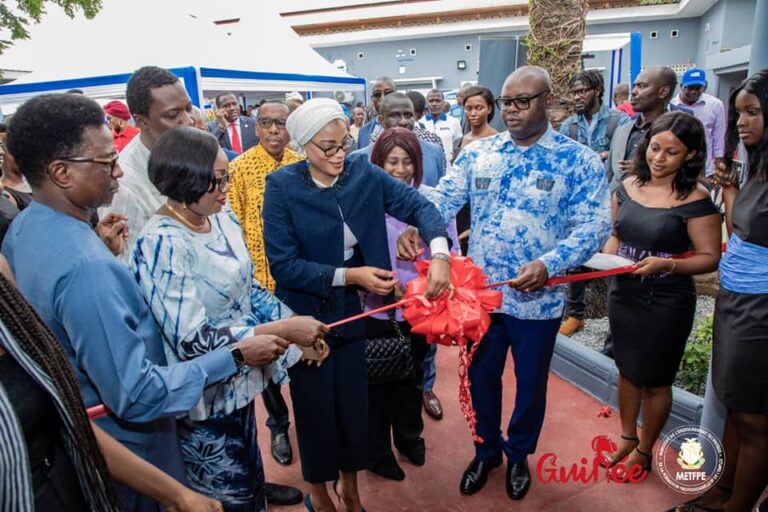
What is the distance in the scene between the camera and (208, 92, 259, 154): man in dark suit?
7691mm

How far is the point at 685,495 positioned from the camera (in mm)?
2859

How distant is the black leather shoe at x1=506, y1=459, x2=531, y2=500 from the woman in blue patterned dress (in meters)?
1.60

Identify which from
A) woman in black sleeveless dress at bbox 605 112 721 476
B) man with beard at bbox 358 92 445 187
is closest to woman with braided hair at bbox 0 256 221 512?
woman in black sleeveless dress at bbox 605 112 721 476

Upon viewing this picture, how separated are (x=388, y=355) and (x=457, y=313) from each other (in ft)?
2.02

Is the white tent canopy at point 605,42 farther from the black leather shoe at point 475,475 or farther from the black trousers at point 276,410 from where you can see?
the black trousers at point 276,410

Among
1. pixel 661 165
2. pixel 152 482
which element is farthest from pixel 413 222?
pixel 152 482

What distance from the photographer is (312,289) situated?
2.32 meters

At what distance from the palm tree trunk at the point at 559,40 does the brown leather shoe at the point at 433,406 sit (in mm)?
3928

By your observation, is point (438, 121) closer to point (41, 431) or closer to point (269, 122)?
point (269, 122)

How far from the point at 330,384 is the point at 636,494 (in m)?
1.94

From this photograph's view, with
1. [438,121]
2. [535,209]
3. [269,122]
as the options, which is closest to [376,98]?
[438,121]

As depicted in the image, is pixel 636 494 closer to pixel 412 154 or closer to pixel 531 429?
pixel 531 429

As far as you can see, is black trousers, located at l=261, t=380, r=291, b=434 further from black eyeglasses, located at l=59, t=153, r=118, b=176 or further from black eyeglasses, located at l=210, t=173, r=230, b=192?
black eyeglasses, located at l=59, t=153, r=118, b=176

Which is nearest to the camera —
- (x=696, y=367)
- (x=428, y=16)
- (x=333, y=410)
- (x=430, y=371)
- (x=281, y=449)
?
(x=333, y=410)
